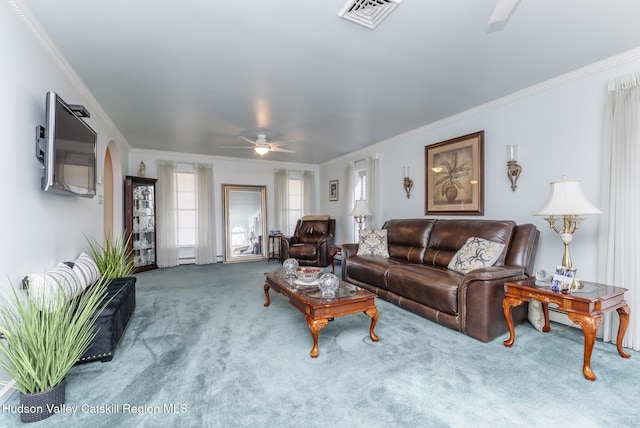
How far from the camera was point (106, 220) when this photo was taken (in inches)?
184

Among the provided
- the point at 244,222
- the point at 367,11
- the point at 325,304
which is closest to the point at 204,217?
the point at 244,222

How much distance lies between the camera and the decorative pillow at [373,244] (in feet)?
14.1

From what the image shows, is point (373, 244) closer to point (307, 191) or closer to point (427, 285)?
point (427, 285)

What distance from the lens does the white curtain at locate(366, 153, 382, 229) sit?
535 cm

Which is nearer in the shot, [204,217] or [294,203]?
[204,217]

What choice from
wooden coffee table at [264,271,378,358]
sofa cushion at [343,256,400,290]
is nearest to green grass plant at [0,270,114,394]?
wooden coffee table at [264,271,378,358]

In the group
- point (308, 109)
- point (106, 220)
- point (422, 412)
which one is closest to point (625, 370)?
point (422, 412)

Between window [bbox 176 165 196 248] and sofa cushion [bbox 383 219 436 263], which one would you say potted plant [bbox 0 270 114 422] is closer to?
sofa cushion [bbox 383 219 436 263]

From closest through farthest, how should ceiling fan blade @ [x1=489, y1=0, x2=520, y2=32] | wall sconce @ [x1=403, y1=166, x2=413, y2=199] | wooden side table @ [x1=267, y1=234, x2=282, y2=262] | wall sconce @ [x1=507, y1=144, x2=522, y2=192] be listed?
ceiling fan blade @ [x1=489, y1=0, x2=520, y2=32] < wall sconce @ [x1=507, y1=144, x2=522, y2=192] < wall sconce @ [x1=403, y1=166, x2=413, y2=199] < wooden side table @ [x1=267, y1=234, x2=282, y2=262]

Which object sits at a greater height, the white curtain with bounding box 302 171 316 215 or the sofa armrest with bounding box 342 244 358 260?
the white curtain with bounding box 302 171 316 215

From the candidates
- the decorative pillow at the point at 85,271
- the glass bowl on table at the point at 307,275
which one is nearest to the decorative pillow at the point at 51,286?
the decorative pillow at the point at 85,271

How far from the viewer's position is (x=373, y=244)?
436 cm

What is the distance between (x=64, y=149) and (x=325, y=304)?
2354mm

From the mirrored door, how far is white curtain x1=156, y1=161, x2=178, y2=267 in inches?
41.3
